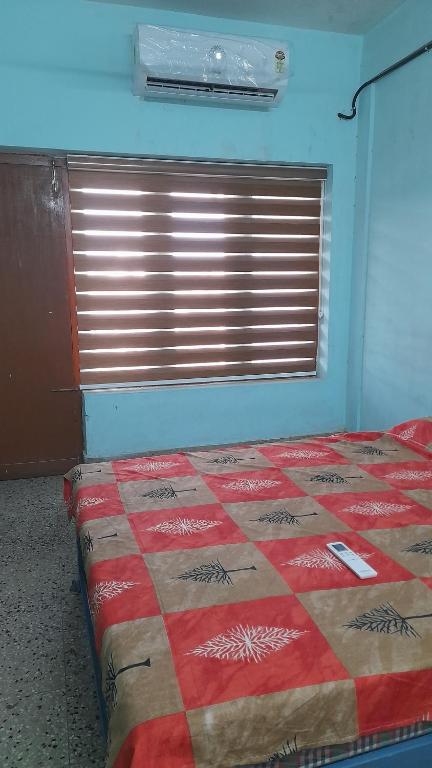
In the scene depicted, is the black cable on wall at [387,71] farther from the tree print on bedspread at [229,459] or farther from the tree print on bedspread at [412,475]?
the tree print on bedspread at [229,459]

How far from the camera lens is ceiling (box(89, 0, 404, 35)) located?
317 centimetres

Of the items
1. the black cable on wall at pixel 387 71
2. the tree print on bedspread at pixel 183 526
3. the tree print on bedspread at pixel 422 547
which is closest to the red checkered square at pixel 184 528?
the tree print on bedspread at pixel 183 526

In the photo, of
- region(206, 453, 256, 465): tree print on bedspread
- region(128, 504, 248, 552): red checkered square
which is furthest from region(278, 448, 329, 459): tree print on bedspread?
region(128, 504, 248, 552): red checkered square

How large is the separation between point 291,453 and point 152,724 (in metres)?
1.55

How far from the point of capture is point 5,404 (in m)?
3.47

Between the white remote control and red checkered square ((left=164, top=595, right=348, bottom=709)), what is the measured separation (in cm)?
23

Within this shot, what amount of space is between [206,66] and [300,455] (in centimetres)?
241

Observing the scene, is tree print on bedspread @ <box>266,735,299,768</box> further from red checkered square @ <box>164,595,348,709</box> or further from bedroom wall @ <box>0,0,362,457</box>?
bedroom wall @ <box>0,0,362,457</box>

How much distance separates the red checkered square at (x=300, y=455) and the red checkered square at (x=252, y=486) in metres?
0.13

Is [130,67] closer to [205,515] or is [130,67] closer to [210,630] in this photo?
[205,515]

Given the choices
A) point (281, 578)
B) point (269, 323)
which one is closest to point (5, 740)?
point (281, 578)

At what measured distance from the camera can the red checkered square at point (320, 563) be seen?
1424 mm

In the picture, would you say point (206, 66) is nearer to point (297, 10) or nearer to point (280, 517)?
point (297, 10)

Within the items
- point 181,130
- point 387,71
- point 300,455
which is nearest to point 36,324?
point 181,130
